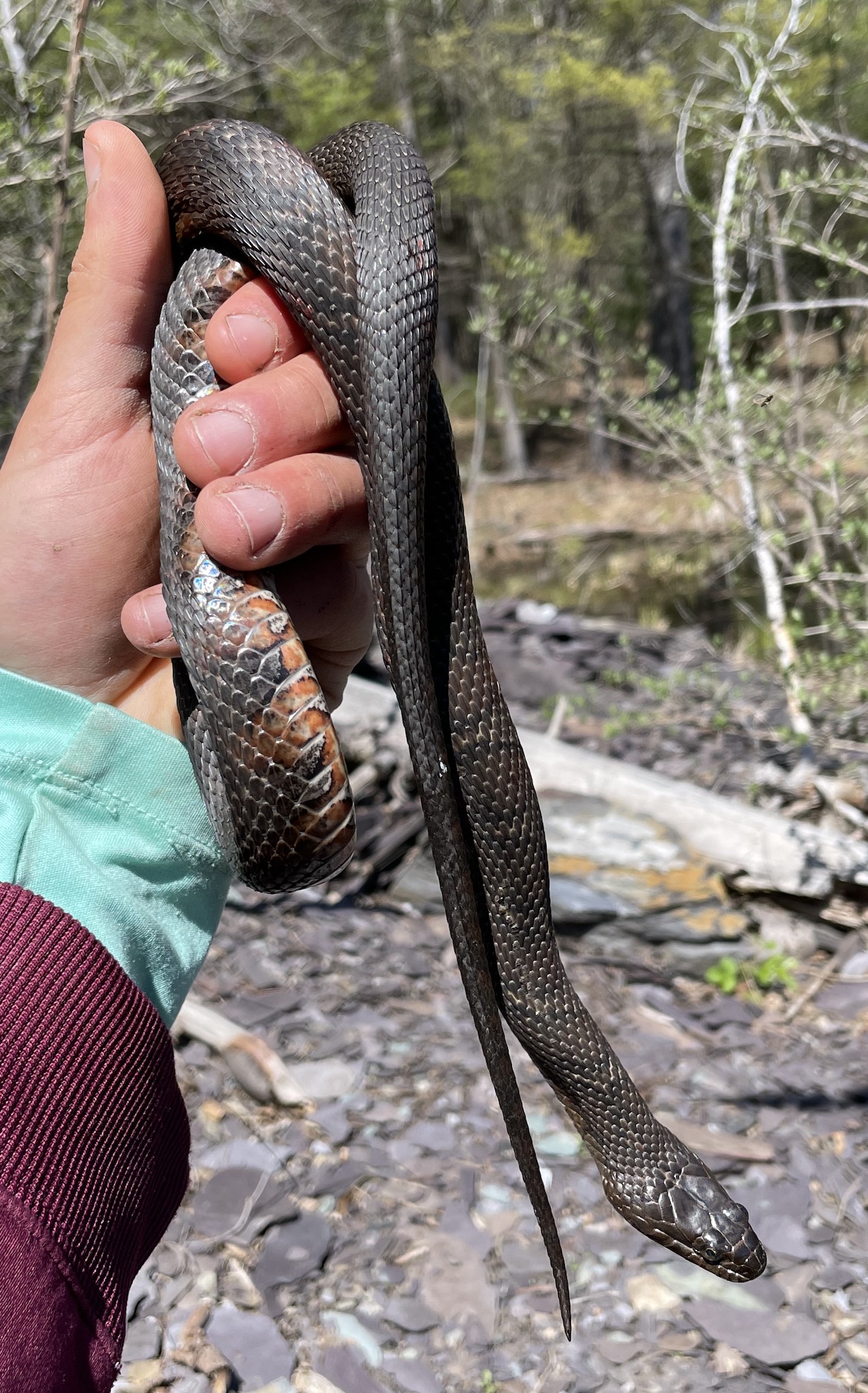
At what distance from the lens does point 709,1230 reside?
2725mm

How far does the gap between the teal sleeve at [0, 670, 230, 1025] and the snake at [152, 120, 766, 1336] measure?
2.8 inches

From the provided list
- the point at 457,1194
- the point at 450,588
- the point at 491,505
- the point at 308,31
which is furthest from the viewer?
the point at 491,505

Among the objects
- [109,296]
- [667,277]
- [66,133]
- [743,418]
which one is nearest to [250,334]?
[109,296]

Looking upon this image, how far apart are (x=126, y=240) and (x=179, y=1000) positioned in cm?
140

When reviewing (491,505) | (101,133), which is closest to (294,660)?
(101,133)

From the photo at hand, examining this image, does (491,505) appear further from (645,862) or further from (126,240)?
(126,240)

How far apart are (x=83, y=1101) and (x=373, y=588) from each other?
921 mm

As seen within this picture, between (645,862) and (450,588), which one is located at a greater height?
(450,588)

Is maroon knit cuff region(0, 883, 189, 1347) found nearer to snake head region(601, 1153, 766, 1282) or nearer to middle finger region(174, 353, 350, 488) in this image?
middle finger region(174, 353, 350, 488)

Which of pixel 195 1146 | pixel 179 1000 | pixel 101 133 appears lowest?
pixel 195 1146

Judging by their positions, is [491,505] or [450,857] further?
[491,505]

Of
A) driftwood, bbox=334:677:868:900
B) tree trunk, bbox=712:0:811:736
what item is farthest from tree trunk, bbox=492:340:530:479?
driftwood, bbox=334:677:868:900

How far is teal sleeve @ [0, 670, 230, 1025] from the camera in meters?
1.62

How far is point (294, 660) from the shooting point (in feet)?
5.95
